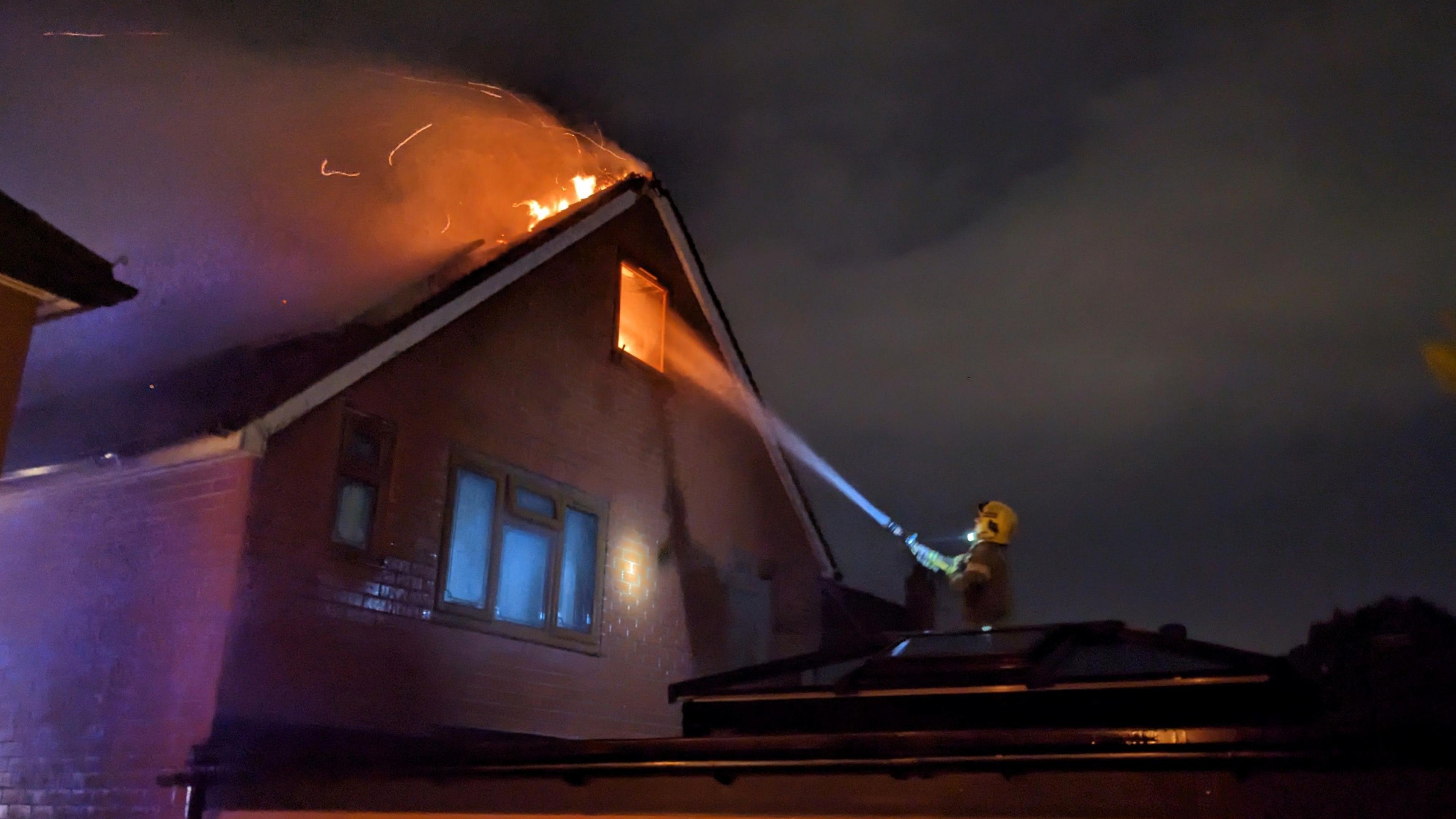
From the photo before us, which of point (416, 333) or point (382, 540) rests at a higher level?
point (416, 333)

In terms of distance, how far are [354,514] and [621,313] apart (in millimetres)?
4081

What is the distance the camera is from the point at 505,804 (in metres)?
5.04

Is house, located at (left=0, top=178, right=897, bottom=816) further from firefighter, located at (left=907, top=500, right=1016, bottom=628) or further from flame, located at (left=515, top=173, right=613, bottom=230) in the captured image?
firefighter, located at (left=907, top=500, right=1016, bottom=628)

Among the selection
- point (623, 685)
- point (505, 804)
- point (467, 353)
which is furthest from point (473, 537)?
point (505, 804)

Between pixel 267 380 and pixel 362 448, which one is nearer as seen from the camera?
pixel 267 380

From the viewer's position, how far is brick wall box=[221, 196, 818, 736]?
6.55 meters

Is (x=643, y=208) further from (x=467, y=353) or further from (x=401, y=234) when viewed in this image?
(x=467, y=353)

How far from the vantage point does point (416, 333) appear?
25.0 feet

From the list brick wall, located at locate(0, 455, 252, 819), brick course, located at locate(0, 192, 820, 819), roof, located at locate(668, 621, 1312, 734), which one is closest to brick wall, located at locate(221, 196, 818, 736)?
brick course, located at locate(0, 192, 820, 819)

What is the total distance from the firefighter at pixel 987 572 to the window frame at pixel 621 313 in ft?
11.7

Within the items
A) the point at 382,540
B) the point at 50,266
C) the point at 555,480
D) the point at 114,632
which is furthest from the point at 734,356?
the point at 50,266

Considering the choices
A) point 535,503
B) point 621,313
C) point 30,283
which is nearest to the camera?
point 30,283

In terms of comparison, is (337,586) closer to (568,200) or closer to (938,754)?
(938,754)

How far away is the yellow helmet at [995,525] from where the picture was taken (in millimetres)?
8250
